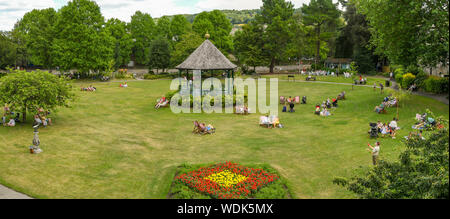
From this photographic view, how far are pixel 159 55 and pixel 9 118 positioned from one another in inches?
1545

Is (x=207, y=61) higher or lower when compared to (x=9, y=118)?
higher

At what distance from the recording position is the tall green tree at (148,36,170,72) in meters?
64.5

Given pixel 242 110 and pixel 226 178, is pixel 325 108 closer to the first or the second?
pixel 242 110

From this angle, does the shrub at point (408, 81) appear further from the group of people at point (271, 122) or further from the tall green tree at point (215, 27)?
the tall green tree at point (215, 27)

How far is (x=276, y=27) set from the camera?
207 feet

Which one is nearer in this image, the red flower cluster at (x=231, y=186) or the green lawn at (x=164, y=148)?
the red flower cluster at (x=231, y=186)

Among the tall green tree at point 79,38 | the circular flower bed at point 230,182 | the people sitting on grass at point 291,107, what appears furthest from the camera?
the tall green tree at point 79,38

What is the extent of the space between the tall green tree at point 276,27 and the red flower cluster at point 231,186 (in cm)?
4885

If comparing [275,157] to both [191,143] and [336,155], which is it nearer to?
[336,155]

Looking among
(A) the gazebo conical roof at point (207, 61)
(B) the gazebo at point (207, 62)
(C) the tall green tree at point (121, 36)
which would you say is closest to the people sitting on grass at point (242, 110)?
(B) the gazebo at point (207, 62)

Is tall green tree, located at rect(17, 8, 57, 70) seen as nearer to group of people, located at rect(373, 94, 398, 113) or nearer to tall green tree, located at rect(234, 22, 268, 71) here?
tall green tree, located at rect(234, 22, 268, 71)

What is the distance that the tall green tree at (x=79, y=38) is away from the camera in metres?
55.5

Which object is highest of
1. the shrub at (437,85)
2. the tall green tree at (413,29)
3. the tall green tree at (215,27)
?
the tall green tree at (215,27)

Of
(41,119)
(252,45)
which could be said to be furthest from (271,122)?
(252,45)
